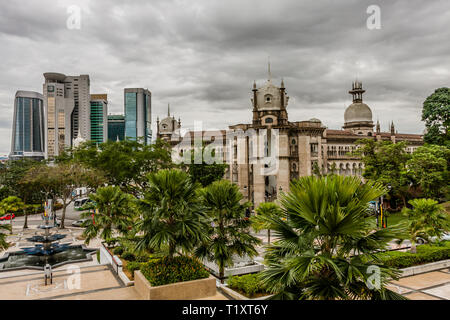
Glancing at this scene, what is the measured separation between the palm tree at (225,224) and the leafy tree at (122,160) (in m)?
27.9

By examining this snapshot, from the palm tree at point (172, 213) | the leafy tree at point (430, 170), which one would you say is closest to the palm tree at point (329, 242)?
the palm tree at point (172, 213)

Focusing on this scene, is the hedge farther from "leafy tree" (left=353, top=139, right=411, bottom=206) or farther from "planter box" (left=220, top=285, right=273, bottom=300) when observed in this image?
"leafy tree" (left=353, top=139, right=411, bottom=206)

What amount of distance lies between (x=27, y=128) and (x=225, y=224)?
210108mm

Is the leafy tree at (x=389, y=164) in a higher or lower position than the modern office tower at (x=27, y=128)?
lower

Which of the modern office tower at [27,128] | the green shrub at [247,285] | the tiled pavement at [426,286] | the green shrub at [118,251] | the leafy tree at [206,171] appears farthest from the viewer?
the modern office tower at [27,128]

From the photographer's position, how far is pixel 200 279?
48.8 feet

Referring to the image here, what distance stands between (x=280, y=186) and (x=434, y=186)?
25.5 meters

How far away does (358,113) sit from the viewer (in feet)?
280

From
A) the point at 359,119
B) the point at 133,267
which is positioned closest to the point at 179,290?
the point at 133,267

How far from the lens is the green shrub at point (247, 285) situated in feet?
48.2

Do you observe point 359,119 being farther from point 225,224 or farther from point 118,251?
point 225,224

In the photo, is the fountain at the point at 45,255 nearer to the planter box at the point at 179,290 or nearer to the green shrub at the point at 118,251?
the green shrub at the point at 118,251
